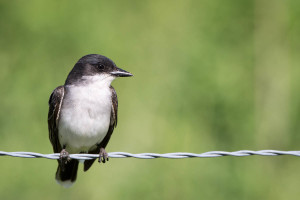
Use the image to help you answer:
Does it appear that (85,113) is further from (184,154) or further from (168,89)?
(168,89)

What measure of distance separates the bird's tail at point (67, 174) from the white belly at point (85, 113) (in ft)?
2.42

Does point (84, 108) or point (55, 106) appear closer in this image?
point (84, 108)

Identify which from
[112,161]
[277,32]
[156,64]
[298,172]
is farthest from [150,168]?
[277,32]

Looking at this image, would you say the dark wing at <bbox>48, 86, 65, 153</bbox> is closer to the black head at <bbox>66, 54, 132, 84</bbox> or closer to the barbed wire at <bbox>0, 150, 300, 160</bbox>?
the black head at <bbox>66, 54, 132, 84</bbox>

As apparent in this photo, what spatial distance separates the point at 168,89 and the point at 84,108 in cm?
267

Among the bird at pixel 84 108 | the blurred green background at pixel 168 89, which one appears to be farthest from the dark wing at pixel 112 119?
the blurred green background at pixel 168 89

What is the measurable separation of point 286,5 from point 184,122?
103 inches

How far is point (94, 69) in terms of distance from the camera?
20.8 ft

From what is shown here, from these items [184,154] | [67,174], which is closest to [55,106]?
[67,174]

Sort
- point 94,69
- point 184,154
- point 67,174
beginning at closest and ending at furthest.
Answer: point 184,154 → point 94,69 → point 67,174

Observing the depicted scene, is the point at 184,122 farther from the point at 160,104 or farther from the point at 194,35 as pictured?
the point at 194,35

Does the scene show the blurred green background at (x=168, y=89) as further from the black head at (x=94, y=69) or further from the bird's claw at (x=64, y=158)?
the black head at (x=94, y=69)

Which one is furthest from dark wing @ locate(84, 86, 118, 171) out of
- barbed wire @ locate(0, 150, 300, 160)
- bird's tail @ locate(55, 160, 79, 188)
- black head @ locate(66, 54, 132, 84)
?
barbed wire @ locate(0, 150, 300, 160)

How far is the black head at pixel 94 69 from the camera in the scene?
6.33m
